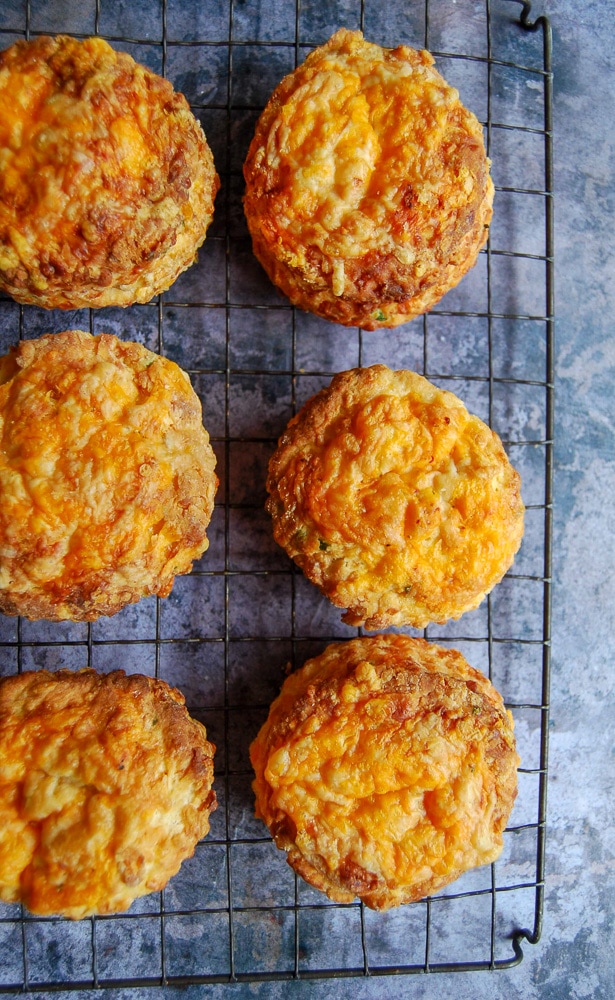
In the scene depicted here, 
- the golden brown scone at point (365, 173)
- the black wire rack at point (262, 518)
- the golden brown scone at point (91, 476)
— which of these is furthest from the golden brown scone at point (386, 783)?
the golden brown scone at point (365, 173)

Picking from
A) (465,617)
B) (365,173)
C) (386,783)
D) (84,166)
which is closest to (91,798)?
(386,783)

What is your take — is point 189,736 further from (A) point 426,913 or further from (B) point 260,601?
(A) point 426,913

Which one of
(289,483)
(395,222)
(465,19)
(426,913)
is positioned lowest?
(426,913)

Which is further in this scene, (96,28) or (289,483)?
(96,28)

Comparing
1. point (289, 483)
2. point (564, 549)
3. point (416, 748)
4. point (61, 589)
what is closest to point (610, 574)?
point (564, 549)

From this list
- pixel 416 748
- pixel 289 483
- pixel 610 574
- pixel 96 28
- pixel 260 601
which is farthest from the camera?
pixel 610 574

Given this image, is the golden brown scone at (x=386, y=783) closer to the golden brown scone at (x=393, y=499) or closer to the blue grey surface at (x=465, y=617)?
the golden brown scone at (x=393, y=499)
